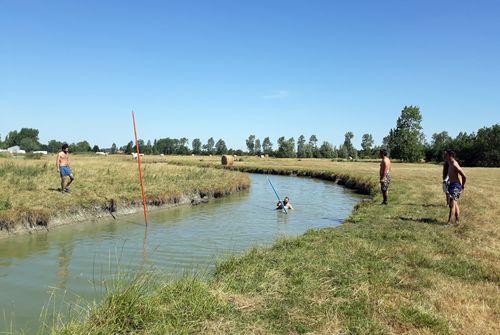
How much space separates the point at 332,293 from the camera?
6.48 metres

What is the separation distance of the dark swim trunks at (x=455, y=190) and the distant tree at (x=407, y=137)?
70.9 metres

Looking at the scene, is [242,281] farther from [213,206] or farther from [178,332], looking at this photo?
[213,206]

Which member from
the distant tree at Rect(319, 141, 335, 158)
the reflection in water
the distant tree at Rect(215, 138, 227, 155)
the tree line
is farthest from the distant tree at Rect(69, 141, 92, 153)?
the reflection in water

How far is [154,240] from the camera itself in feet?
44.9

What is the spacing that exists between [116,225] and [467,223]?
1226 cm

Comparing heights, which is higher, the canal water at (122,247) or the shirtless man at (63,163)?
the shirtless man at (63,163)

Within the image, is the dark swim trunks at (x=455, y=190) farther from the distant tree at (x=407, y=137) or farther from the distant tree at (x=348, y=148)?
the distant tree at (x=348, y=148)

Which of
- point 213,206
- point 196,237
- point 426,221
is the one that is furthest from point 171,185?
point 426,221

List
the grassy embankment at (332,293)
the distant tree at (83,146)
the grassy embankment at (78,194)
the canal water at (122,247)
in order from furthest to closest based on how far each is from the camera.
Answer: the distant tree at (83,146) < the grassy embankment at (78,194) < the canal water at (122,247) < the grassy embankment at (332,293)

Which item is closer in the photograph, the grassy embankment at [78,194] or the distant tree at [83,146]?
the grassy embankment at [78,194]

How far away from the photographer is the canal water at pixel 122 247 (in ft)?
27.2

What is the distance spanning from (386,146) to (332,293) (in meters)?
131

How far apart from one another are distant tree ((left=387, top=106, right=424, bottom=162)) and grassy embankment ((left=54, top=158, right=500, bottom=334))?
2886 inches

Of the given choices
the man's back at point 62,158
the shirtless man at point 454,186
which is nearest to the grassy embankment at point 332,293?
the shirtless man at point 454,186
